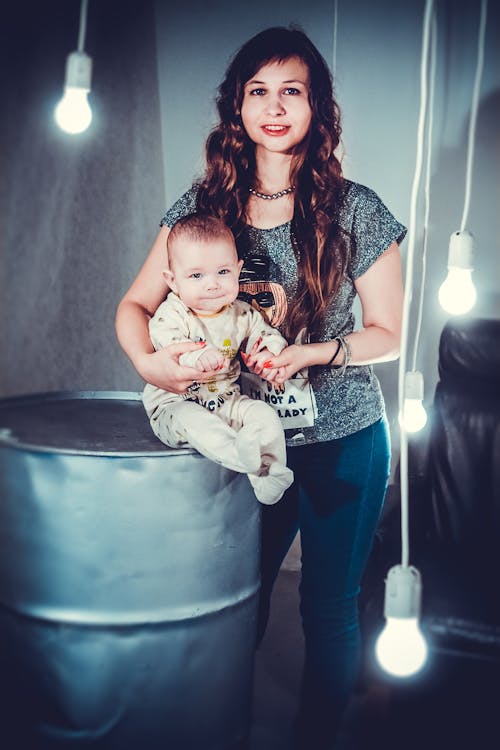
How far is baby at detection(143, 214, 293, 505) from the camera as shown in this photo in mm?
1171

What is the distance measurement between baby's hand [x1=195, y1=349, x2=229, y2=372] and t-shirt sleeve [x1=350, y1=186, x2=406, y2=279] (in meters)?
0.34

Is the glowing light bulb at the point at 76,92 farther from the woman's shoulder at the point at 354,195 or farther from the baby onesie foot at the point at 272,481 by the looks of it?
the baby onesie foot at the point at 272,481

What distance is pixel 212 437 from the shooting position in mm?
1163

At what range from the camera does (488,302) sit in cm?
218

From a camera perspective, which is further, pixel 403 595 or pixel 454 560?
pixel 454 560

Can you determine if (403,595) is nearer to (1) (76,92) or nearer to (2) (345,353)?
(2) (345,353)

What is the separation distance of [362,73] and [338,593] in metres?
1.52

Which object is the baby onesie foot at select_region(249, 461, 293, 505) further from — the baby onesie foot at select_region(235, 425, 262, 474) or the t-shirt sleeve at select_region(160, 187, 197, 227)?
the t-shirt sleeve at select_region(160, 187, 197, 227)

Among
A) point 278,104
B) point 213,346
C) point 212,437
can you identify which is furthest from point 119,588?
point 278,104

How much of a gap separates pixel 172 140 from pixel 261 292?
120 cm

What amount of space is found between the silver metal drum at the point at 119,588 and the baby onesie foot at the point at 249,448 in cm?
10

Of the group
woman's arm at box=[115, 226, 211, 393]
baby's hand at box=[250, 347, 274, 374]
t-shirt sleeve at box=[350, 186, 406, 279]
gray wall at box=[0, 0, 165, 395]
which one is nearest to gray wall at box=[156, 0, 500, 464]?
gray wall at box=[0, 0, 165, 395]

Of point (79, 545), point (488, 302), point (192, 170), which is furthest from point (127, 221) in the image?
point (79, 545)

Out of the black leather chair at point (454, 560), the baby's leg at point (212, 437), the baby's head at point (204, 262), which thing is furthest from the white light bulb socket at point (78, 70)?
the black leather chair at point (454, 560)
